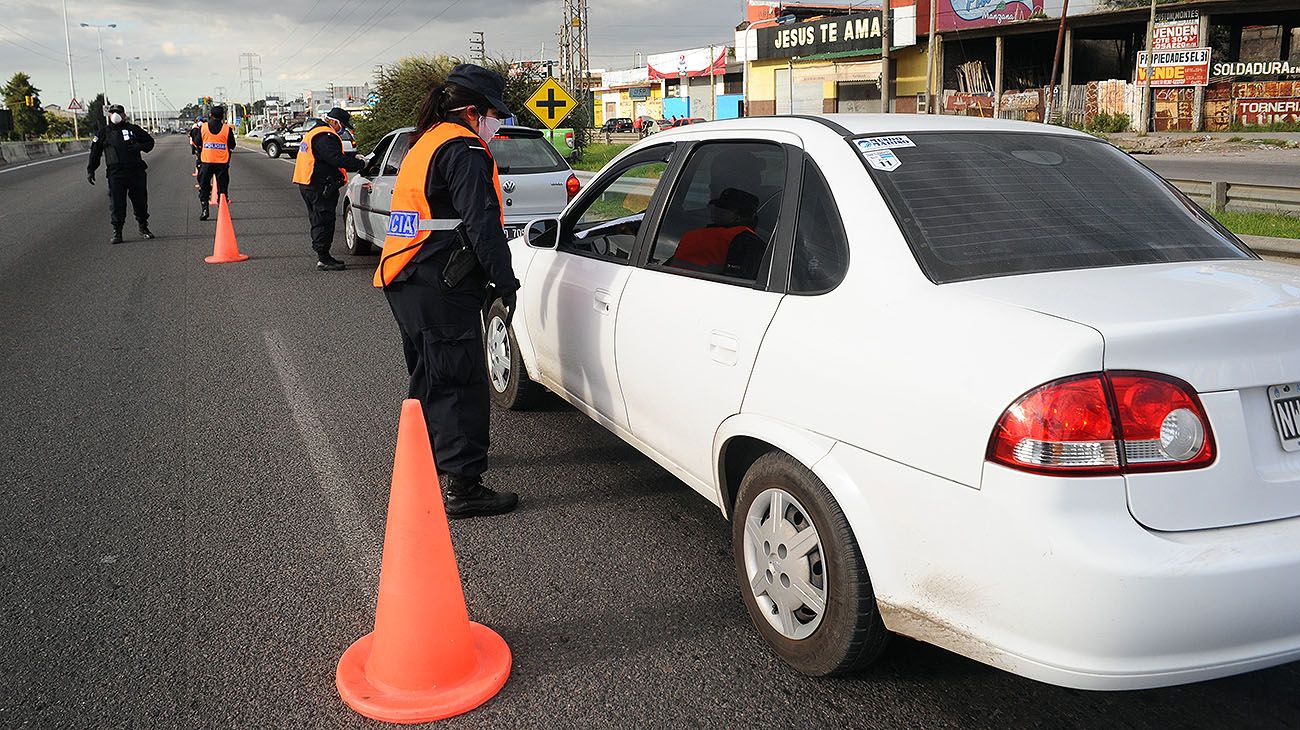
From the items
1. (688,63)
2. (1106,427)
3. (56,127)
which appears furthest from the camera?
(56,127)

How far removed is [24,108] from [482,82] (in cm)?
9516

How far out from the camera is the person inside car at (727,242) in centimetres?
366

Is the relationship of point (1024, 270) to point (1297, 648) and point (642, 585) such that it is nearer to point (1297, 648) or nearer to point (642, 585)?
point (1297, 648)

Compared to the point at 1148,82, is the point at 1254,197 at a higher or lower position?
lower

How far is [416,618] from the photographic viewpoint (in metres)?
3.02

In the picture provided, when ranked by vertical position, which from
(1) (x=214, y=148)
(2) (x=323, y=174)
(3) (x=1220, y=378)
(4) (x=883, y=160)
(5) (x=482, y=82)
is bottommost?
(3) (x=1220, y=378)

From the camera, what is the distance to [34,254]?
14273 mm

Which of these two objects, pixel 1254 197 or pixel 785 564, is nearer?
pixel 785 564

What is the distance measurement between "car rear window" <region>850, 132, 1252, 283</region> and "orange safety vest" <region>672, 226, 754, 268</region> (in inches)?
27.5

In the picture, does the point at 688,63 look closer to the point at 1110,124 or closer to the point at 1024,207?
the point at 1110,124

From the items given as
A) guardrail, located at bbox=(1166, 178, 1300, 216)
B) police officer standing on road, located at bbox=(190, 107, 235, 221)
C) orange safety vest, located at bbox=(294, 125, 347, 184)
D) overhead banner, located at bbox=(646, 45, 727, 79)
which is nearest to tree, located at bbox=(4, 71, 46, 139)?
overhead banner, located at bbox=(646, 45, 727, 79)

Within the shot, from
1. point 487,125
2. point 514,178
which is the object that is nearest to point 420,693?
point 487,125

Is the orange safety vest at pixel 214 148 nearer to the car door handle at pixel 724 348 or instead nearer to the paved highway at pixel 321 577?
the paved highway at pixel 321 577

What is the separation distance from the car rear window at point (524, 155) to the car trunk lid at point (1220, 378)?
963 cm
